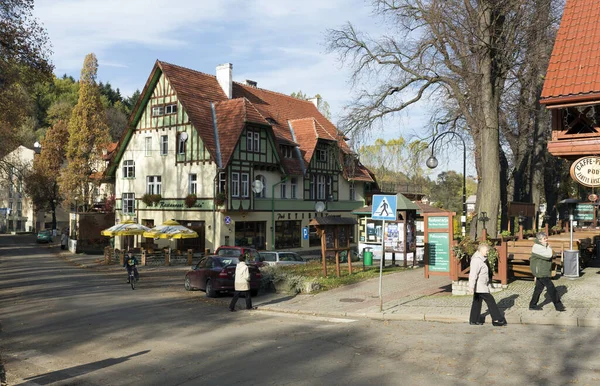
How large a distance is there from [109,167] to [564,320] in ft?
130

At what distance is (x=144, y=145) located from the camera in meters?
42.4

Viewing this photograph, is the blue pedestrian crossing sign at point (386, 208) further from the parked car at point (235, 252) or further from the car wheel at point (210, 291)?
the parked car at point (235, 252)

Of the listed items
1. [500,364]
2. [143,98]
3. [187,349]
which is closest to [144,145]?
[143,98]

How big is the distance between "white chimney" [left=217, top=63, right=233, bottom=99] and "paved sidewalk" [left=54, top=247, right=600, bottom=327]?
27.8 meters

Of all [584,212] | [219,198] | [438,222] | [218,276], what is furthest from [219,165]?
[584,212]

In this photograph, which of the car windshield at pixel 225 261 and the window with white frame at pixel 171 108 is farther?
the window with white frame at pixel 171 108

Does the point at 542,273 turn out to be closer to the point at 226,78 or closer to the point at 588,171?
the point at 588,171

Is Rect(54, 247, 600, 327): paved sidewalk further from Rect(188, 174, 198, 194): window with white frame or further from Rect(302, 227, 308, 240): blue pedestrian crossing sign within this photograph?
Rect(302, 227, 308, 240): blue pedestrian crossing sign

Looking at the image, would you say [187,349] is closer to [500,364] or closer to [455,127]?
[500,364]

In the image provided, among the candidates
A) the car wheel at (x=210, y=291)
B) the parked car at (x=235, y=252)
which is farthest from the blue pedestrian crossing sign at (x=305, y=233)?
the car wheel at (x=210, y=291)

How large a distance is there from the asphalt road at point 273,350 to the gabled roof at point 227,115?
23.3 meters

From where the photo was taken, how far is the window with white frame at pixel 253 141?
39188 millimetres

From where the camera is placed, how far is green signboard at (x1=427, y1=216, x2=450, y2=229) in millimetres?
16312

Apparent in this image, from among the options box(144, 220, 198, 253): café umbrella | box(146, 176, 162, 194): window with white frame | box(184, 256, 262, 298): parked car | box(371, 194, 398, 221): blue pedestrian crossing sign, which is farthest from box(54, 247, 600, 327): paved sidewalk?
box(146, 176, 162, 194): window with white frame
